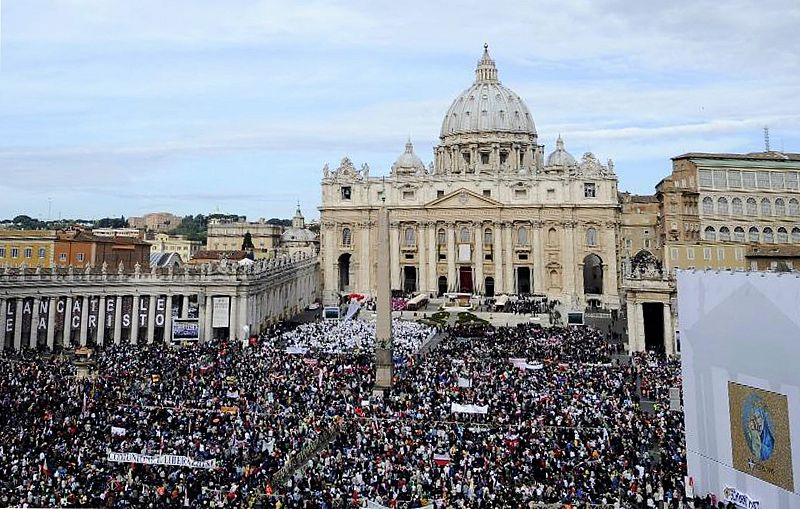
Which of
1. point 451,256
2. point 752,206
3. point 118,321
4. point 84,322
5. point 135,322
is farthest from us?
point 451,256

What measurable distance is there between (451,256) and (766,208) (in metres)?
34.5

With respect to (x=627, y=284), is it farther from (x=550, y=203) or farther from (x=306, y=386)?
(x=550, y=203)

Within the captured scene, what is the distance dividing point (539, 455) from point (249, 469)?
8.75m

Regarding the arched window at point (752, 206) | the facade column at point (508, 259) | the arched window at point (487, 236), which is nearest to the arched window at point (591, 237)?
the facade column at point (508, 259)

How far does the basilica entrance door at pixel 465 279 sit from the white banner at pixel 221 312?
40436mm

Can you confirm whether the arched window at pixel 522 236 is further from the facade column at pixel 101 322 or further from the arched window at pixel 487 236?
the facade column at pixel 101 322

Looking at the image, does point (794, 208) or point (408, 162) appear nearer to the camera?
point (794, 208)

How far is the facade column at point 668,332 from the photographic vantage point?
44562mm

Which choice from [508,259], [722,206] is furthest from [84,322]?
[722,206]

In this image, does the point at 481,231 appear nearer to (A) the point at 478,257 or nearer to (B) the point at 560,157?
(A) the point at 478,257

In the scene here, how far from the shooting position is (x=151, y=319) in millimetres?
52562

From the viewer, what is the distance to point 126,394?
2989 cm

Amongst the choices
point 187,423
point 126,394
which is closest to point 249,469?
point 187,423

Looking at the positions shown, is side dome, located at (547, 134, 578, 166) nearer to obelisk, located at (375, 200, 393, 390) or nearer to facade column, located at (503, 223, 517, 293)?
facade column, located at (503, 223, 517, 293)
